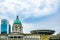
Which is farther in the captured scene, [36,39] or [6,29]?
[6,29]

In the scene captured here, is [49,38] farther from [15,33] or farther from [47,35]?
[15,33]

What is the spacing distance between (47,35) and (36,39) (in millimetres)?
6784

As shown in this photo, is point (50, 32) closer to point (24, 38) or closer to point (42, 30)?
point (42, 30)

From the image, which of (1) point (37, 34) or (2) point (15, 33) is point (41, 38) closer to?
(1) point (37, 34)

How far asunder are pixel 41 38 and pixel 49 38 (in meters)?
4.33

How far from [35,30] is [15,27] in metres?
11.3

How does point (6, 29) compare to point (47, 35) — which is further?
point (6, 29)

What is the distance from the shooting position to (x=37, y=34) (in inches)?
6565

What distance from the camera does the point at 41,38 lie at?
168m

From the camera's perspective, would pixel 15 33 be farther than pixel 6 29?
No

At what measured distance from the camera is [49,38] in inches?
6604

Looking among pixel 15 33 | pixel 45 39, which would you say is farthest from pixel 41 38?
pixel 15 33

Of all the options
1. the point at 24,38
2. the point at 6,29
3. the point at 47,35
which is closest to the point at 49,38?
the point at 47,35

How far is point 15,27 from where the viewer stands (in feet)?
566
